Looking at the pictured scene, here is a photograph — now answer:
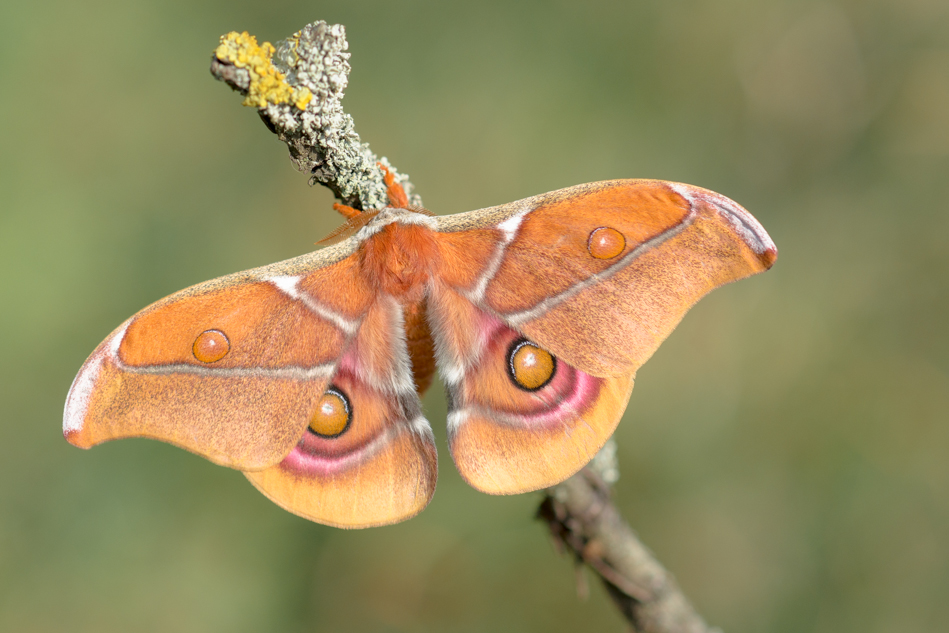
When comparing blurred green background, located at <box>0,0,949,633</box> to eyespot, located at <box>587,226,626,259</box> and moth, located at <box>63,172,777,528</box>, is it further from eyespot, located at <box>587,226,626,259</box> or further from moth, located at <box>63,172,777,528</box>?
eyespot, located at <box>587,226,626,259</box>

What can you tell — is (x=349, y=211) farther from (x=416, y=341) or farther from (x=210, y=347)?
(x=210, y=347)

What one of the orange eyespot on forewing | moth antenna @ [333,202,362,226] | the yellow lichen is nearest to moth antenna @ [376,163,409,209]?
moth antenna @ [333,202,362,226]

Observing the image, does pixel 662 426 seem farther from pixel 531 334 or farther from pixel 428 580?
pixel 531 334

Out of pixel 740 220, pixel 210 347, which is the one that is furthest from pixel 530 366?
pixel 210 347

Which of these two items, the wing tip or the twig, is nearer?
the twig

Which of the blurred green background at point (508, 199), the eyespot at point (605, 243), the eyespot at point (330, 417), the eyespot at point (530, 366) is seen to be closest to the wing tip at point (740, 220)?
the eyespot at point (605, 243)

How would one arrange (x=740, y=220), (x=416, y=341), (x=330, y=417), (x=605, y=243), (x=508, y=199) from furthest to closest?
1. (x=508, y=199)
2. (x=416, y=341)
3. (x=330, y=417)
4. (x=605, y=243)
5. (x=740, y=220)
